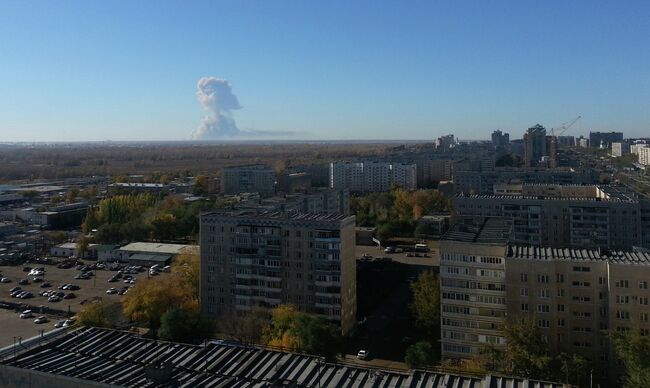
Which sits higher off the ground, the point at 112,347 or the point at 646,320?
the point at 112,347

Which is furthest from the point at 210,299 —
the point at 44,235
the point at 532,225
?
the point at 44,235

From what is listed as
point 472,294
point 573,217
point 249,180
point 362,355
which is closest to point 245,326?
point 362,355

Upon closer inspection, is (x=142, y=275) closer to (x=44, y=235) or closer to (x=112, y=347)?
(x=44, y=235)

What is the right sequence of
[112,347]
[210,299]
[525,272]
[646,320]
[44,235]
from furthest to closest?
[44,235] → [210,299] → [525,272] → [646,320] → [112,347]

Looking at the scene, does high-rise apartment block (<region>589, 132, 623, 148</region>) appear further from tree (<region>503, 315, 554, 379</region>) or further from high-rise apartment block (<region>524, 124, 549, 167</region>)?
tree (<region>503, 315, 554, 379</region>)

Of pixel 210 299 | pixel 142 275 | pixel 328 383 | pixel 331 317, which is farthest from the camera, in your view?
pixel 142 275

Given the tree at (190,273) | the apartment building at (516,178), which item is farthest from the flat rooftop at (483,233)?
the apartment building at (516,178)

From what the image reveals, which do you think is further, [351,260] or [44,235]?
[44,235]

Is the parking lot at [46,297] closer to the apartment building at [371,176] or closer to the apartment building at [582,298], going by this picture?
the apartment building at [582,298]
